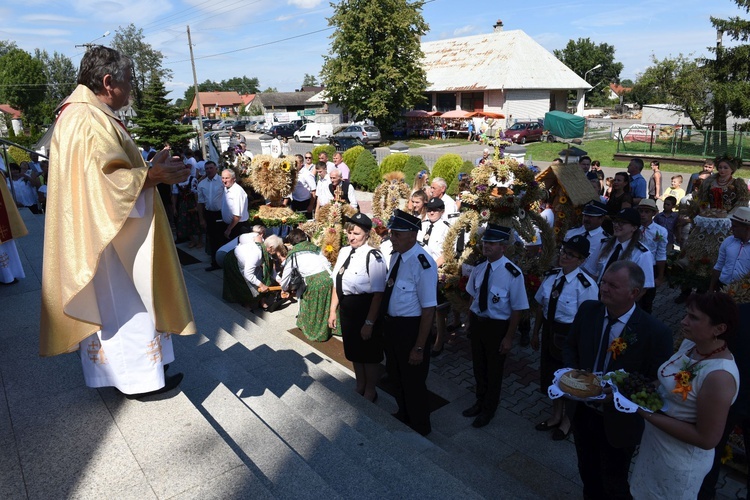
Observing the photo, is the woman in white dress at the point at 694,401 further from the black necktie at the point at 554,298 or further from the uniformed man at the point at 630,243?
the uniformed man at the point at 630,243

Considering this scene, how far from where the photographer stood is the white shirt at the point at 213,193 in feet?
30.9

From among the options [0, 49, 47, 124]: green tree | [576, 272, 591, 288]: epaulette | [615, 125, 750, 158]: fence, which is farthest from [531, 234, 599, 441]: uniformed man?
[0, 49, 47, 124]: green tree

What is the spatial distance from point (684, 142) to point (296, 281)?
905 inches

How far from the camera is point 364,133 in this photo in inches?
1433

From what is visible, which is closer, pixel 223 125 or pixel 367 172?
pixel 367 172

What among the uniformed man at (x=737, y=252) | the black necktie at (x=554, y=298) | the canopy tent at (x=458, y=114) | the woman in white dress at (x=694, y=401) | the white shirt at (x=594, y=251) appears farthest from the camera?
the canopy tent at (x=458, y=114)

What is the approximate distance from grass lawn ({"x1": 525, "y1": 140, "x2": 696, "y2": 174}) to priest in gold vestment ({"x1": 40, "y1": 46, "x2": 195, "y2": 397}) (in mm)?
22589

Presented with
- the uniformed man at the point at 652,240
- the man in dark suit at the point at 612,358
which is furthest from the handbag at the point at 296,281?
the uniformed man at the point at 652,240

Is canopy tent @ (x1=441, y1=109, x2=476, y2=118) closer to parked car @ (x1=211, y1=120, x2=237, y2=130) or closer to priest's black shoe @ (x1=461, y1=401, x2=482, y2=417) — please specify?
parked car @ (x1=211, y1=120, x2=237, y2=130)

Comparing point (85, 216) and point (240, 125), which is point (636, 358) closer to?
point (85, 216)

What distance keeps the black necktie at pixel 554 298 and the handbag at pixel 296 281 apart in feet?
11.5

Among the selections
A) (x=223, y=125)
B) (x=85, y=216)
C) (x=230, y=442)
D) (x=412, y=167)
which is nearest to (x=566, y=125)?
(x=412, y=167)

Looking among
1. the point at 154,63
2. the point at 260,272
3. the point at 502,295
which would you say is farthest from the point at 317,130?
the point at 502,295

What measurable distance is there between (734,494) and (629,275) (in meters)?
2.26
